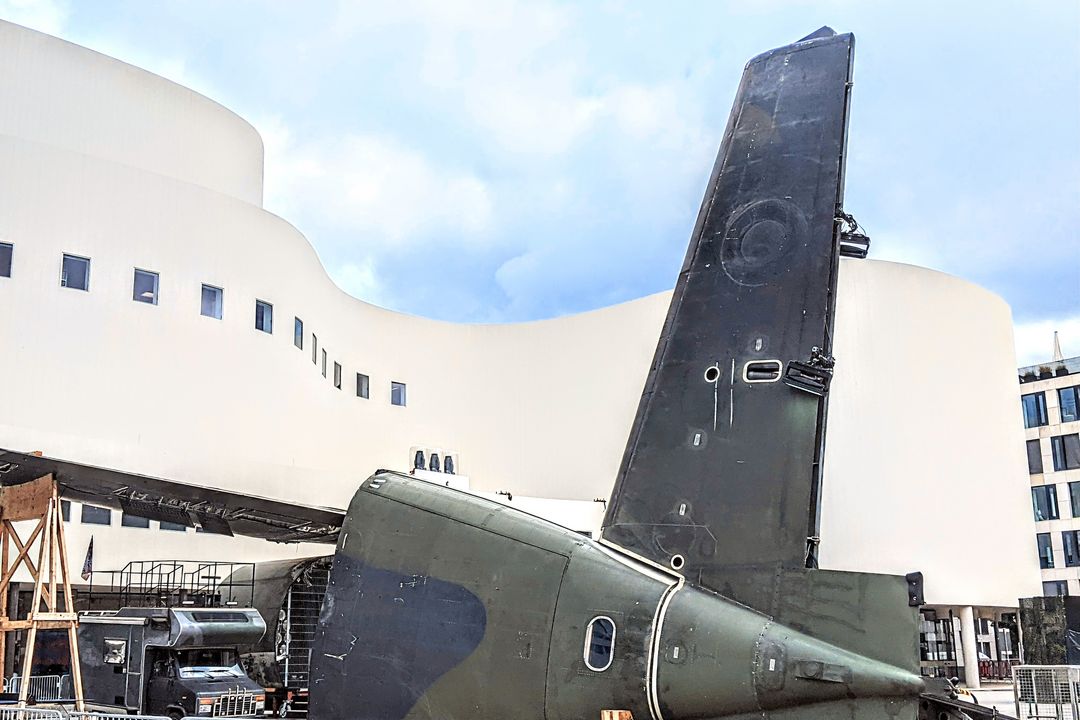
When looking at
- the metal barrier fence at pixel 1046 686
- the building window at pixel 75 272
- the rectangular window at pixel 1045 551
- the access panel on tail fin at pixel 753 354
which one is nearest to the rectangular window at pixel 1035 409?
the rectangular window at pixel 1045 551

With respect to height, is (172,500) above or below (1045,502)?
below

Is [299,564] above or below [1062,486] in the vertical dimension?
below

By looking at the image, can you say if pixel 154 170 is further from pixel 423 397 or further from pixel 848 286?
pixel 848 286

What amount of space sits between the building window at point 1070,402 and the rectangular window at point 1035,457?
8.62 ft

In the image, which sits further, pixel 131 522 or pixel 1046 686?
pixel 131 522

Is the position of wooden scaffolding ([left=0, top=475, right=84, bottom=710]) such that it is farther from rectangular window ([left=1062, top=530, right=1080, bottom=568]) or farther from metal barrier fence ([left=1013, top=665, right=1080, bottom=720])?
rectangular window ([left=1062, top=530, right=1080, bottom=568])

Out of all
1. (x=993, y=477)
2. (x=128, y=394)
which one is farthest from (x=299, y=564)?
(x=993, y=477)

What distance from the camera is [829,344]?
8.05 m

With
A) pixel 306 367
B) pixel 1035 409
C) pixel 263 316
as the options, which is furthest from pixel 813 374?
pixel 1035 409

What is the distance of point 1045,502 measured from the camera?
232 ft

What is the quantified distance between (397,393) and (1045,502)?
158 ft

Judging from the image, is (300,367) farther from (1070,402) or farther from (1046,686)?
(1070,402)

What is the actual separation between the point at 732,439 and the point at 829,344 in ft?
3.58

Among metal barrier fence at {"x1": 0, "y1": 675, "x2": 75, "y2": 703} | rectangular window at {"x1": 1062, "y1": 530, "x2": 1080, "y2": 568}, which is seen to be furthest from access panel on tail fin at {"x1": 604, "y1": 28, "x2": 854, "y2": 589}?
rectangular window at {"x1": 1062, "y1": 530, "x2": 1080, "y2": 568}
